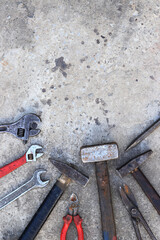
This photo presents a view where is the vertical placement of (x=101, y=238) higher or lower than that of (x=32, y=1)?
lower

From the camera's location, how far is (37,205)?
2.01 m

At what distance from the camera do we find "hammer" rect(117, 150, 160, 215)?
1838 millimetres

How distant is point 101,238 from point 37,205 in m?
0.62

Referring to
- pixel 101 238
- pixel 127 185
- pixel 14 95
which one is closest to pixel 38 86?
pixel 14 95

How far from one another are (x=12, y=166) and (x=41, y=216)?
0.48 meters

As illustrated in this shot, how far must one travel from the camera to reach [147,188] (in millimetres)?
1850

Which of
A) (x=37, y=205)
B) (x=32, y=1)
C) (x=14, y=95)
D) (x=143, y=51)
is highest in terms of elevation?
→ (x=32, y=1)

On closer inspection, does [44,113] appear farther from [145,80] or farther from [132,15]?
[132,15]

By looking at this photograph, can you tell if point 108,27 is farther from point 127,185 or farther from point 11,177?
point 11,177

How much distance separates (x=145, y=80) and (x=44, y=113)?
3.02ft

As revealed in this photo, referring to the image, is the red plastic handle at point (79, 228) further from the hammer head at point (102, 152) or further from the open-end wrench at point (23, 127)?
the open-end wrench at point (23, 127)

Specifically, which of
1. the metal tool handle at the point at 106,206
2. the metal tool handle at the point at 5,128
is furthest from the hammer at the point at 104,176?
the metal tool handle at the point at 5,128

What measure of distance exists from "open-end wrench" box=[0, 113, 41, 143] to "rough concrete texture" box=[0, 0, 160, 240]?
0.25 feet

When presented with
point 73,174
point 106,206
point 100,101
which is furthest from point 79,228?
point 100,101
